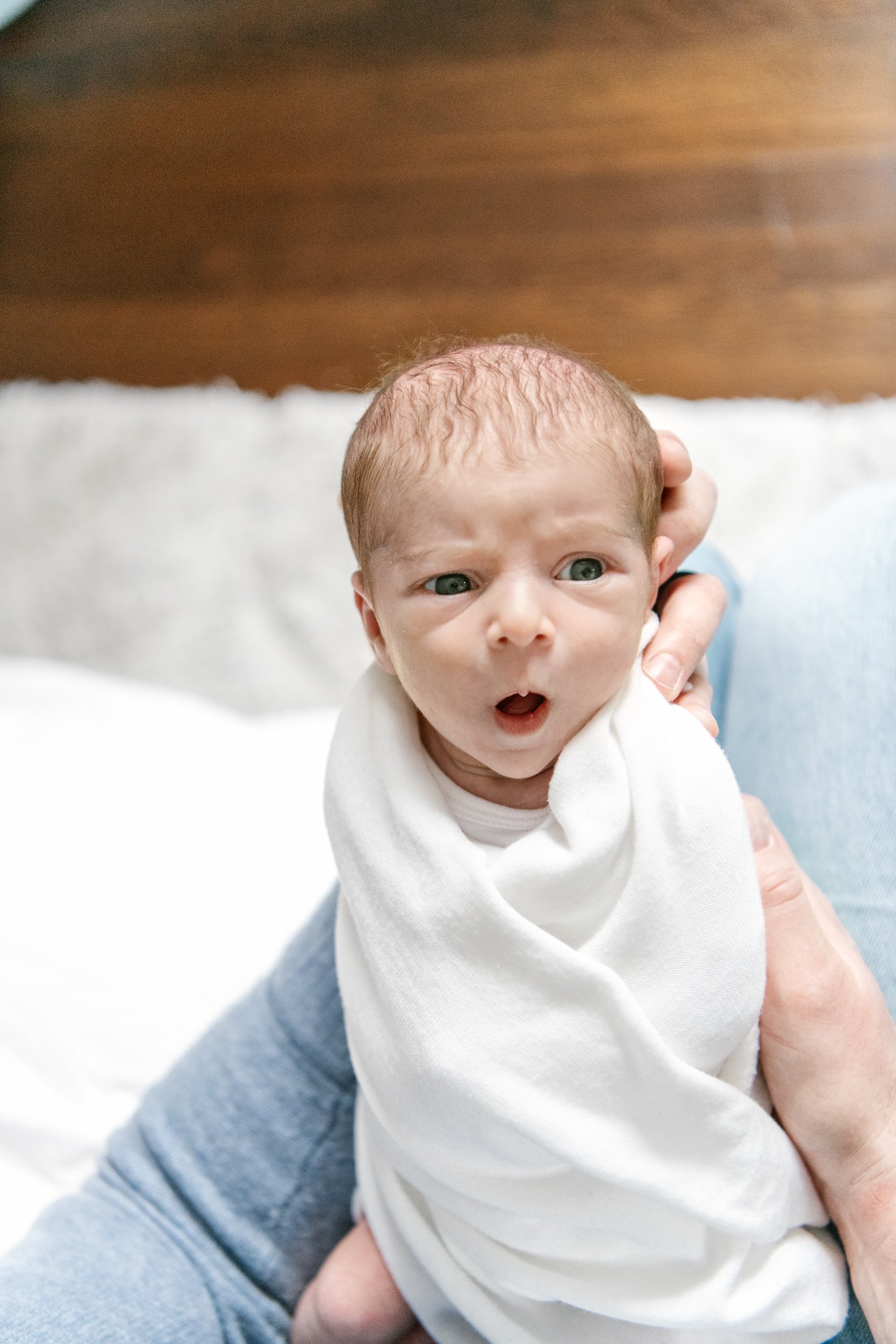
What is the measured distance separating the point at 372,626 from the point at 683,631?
0.23 meters

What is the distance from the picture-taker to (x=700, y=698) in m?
0.82

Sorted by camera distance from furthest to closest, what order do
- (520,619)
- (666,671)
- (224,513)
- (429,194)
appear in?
(429,194), (224,513), (666,671), (520,619)

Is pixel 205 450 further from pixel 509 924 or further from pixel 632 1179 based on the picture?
pixel 632 1179

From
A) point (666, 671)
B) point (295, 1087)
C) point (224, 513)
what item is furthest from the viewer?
point (224, 513)

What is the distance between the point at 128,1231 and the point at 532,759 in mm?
487

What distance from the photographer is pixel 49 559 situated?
170cm

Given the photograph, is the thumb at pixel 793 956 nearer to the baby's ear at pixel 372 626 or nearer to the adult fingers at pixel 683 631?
the adult fingers at pixel 683 631

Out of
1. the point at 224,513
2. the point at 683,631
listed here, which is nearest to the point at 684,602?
the point at 683,631

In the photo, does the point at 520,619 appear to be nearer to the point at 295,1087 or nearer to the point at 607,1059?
the point at 607,1059

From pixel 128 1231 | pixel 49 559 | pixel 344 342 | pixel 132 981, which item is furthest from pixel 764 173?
pixel 128 1231

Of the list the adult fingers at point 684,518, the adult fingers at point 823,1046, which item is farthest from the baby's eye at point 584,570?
the adult fingers at point 823,1046

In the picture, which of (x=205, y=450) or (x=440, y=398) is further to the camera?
(x=205, y=450)

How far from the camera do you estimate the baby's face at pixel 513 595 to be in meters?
0.68

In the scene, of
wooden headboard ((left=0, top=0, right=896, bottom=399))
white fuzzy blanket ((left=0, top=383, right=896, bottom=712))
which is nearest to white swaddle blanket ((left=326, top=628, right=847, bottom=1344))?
white fuzzy blanket ((left=0, top=383, right=896, bottom=712))
